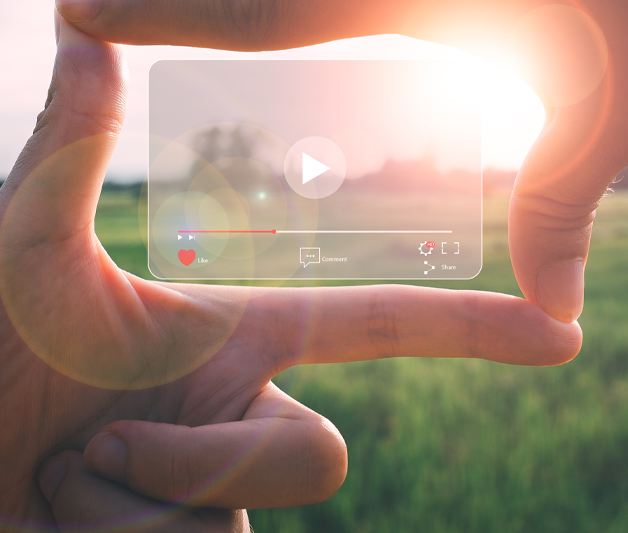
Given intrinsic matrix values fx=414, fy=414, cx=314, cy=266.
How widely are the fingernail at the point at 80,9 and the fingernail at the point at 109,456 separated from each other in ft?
3.67

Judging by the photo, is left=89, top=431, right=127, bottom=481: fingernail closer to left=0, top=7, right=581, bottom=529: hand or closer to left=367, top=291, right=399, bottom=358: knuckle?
left=0, top=7, right=581, bottom=529: hand

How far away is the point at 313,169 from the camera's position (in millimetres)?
2322

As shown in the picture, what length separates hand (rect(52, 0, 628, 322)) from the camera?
1091 mm

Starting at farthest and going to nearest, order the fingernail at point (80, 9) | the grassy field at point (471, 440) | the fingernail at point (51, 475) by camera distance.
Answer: the grassy field at point (471, 440)
the fingernail at point (51, 475)
the fingernail at point (80, 9)

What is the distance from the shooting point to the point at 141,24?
3.56 feet

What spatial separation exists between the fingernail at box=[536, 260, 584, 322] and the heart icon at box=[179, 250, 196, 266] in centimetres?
165

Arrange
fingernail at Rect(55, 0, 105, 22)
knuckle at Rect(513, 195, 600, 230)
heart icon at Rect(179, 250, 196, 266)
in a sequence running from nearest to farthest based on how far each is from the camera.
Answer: fingernail at Rect(55, 0, 105, 22)
knuckle at Rect(513, 195, 600, 230)
heart icon at Rect(179, 250, 196, 266)

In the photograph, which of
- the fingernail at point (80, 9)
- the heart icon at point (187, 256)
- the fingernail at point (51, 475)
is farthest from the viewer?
the heart icon at point (187, 256)

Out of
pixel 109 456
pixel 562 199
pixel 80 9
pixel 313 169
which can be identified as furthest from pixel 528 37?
pixel 109 456

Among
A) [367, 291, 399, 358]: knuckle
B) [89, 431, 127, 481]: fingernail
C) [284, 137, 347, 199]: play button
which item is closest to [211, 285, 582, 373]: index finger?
[367, 291, 399, 358]: knuckle

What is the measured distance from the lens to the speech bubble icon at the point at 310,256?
7.52ft

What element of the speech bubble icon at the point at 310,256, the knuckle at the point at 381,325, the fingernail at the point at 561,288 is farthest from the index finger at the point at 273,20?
the speech bubble icon at the point at 310,256

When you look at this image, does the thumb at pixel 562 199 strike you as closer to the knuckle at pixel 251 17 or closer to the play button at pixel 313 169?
the knuckle at pixel 251 17
